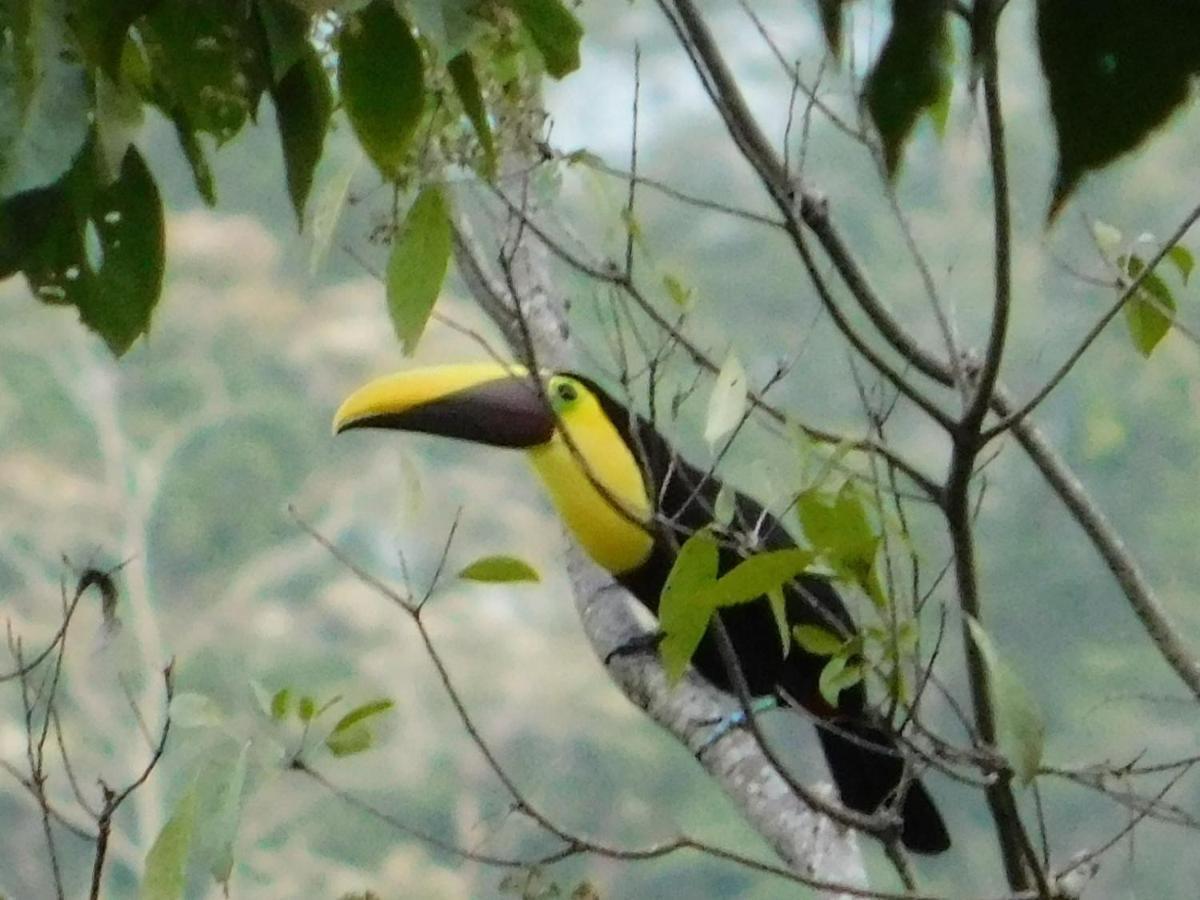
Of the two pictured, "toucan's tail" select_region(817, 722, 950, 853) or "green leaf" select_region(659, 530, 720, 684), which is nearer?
"green leaf" select_region(659, 530, 720, 684)

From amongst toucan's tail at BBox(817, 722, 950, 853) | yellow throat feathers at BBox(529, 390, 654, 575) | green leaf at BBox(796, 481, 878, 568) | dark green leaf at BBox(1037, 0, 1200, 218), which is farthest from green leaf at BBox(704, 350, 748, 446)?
toucan's tail at BBox(817, 722, 950, 853)

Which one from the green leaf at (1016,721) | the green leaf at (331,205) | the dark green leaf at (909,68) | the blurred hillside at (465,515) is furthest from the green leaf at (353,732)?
Result: the blurred hillside at (465,515)

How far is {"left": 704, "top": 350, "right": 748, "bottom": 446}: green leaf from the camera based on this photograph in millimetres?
583

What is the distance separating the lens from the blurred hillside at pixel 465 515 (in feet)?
4.81

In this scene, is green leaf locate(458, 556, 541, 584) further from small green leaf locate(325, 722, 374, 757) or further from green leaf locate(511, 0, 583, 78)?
green leaf locate(511, 0, 583, 78)

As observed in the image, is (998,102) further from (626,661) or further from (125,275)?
(626,661)

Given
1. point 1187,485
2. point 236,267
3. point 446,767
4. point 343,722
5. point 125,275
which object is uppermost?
point 236,267

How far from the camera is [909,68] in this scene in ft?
0.65

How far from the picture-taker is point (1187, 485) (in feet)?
4.86

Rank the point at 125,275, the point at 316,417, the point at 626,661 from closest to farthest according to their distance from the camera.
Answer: the point at 125,275 → the point at 626,661 → the point at 316,417

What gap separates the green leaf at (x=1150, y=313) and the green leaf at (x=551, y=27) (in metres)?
0.41

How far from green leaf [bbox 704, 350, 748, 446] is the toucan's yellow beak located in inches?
Result: 21.8

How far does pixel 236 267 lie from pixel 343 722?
1.05 meters

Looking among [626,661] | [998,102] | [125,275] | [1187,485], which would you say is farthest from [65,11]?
[1187,485]
